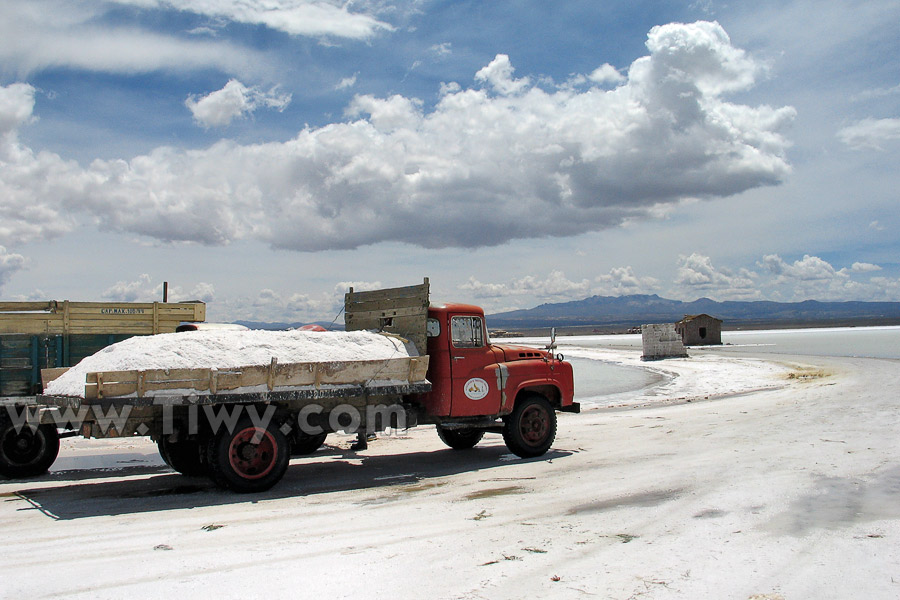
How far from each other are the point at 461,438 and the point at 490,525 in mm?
5780

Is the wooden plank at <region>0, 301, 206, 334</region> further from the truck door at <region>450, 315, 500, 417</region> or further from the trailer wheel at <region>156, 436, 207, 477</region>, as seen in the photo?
the truck door at <region>450, 315, 500, 417</region>

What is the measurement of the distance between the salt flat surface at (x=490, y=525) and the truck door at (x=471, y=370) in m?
1.00

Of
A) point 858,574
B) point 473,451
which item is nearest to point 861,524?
Result: point 858,574

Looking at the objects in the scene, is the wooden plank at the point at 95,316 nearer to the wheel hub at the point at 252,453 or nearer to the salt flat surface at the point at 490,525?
the salt flat surface at the point at 490,525

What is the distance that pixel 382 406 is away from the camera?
388 inches

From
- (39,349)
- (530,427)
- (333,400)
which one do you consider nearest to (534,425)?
(530,427)

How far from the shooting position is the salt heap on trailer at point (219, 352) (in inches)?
324

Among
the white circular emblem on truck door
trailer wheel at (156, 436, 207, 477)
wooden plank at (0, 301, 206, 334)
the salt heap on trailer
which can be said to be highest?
wooden plank at (0, 301, 206, 334)

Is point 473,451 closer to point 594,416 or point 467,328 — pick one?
point 467,328

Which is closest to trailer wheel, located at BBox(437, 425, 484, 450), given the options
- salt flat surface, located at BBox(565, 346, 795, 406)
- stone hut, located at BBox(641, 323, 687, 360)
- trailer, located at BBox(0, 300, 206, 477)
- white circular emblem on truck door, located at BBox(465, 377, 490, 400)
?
white circular emblem on truck door, located at BBox(465, 377, 490, 400)

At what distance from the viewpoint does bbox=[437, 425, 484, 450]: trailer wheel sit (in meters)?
12.6

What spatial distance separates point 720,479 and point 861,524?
2.25 metres

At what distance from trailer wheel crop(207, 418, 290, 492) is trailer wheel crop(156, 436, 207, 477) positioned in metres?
1.47

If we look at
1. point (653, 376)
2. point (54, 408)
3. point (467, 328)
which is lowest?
point (653, 376)
